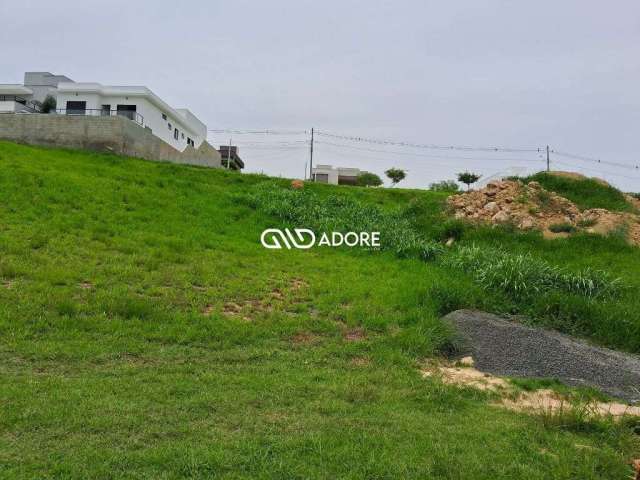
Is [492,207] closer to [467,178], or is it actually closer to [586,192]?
[586,192]

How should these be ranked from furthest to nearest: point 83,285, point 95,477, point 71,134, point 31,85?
point 31,85 < point 71,134 < point 83,285 < point 95,477

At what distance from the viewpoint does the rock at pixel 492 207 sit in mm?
12126

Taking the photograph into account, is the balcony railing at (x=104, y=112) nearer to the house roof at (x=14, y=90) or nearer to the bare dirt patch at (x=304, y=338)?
the house roof at (x=14, y=90)

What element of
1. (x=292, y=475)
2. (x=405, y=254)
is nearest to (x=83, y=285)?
(x=292, y=475)

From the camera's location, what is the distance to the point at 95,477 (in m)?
2.61

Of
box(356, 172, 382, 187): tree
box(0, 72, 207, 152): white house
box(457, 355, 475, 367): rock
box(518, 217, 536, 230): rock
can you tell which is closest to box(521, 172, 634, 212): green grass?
box(518, 217, 536, 230): rock

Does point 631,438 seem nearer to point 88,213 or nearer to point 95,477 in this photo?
point 95,477

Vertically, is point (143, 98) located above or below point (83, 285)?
above

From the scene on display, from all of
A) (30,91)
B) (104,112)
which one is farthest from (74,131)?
(30,91)

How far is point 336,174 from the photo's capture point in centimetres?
4409

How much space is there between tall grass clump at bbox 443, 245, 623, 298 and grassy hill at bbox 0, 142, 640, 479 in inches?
1.4

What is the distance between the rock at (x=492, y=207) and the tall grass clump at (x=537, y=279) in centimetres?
390

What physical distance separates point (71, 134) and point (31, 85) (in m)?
17.8
